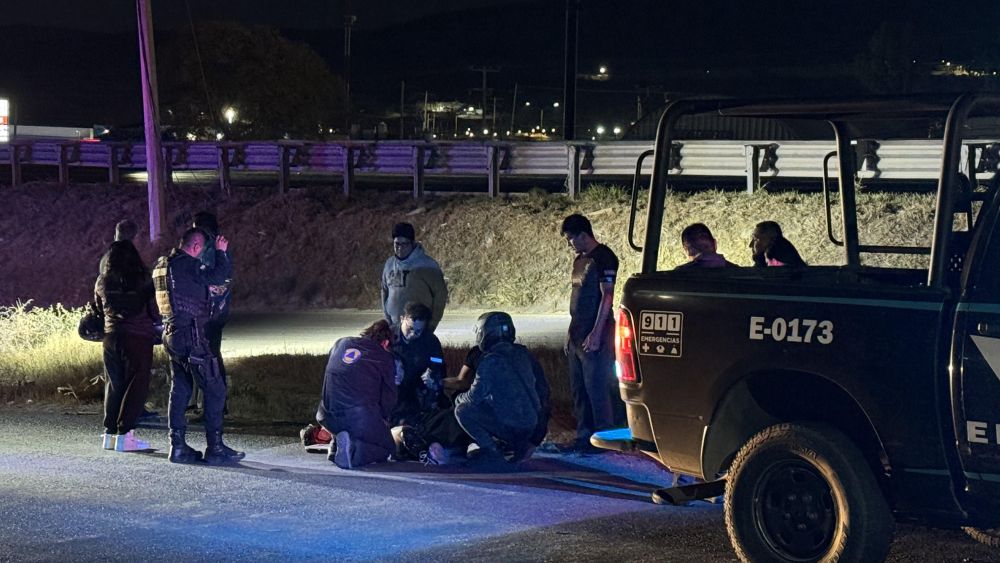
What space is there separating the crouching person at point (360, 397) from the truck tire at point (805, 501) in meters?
3.60

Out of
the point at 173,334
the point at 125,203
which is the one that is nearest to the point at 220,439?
the point at 173,334

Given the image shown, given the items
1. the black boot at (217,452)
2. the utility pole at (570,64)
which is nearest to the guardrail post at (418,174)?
the utility pole at (570,64)

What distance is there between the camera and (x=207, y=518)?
8531 millimetres

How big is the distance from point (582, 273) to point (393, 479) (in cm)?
223

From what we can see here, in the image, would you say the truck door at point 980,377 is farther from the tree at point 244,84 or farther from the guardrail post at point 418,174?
the tree at point 244,84

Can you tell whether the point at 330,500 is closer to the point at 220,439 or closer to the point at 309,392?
the point at 220,439

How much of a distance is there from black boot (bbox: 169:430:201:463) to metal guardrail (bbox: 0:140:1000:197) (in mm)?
11937

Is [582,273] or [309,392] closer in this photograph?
[582,273]

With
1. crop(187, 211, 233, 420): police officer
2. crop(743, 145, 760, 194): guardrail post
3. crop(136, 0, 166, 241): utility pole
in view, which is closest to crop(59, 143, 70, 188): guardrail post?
crop(136, 0, 166, 241): utility pole

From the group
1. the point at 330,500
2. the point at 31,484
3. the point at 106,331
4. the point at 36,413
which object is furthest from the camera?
the point at 36,413

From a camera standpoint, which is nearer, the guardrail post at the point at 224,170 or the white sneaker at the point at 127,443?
the white sneaker at the point at 127,443

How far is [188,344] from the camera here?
10562 mm

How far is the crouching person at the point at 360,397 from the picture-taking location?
1002cm

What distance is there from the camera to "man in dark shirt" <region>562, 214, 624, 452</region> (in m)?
10.6
